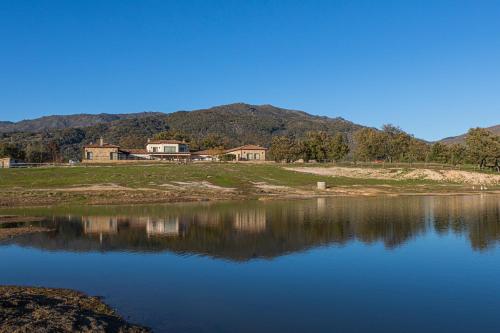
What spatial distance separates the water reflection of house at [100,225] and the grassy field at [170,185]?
16.7m

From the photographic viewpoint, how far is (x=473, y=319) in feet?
58.9

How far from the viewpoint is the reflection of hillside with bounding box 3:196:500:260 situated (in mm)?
33625

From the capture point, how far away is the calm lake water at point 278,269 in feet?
59.9

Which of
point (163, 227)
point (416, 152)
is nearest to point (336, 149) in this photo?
point (416, 152)

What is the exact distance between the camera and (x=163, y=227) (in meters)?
42.4

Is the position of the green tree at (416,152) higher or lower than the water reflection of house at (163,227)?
higher

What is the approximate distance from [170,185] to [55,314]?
216 feet

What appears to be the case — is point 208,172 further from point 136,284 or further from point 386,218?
point 136,284

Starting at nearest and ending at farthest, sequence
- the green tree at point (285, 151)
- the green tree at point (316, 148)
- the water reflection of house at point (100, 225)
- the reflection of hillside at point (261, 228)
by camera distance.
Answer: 1. the reflection of hillside at point (261, 228)
2. the water reflection of house at point (100, 225)
3. the green tree at point (316, 148)
4. the green tree at point (285, 151)

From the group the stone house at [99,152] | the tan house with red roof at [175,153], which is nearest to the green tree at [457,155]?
the tan house with red roof at [175,153]

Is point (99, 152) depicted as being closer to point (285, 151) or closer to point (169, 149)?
point (169, 149)

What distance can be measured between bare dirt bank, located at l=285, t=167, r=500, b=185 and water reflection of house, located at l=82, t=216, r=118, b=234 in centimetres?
6378

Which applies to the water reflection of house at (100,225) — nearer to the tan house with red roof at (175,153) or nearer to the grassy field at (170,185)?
the grassy field at (170,185)

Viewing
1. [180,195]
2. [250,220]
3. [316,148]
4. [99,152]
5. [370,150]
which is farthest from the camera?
[316,148]
